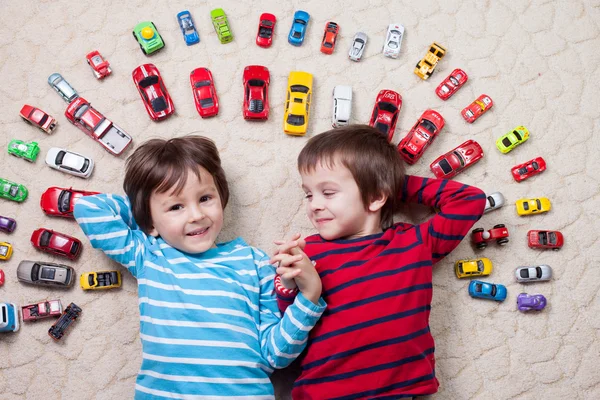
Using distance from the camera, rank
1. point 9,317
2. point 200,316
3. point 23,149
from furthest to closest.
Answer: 1. point 23,149
2. point 9,317
3. point 200,316

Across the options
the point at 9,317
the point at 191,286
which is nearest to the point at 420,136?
the point at 191,286

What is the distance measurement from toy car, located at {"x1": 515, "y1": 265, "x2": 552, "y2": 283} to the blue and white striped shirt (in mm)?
512

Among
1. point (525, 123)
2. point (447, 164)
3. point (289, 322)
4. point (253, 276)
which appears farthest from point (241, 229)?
point (525, 123)

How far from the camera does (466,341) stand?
1300 mm

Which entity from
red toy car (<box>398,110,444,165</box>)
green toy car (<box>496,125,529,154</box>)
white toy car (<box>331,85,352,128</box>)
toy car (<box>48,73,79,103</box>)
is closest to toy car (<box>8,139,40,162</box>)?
toy car (<box>48,73,79,103</box>)

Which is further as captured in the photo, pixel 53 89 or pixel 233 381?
pixel 53 89

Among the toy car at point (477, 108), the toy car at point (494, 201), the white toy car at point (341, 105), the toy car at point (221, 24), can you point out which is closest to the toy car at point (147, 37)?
the toy car at point (221, 24)

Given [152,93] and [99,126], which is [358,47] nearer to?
[152,93]

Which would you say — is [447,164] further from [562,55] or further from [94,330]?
[94,330]

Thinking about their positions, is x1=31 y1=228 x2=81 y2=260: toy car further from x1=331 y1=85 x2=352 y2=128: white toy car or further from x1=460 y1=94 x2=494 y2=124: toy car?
x1=460 y1=94 x2=494 y2=124: toy car

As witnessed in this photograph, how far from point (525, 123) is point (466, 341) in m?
0.57

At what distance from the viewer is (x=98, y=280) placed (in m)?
1.26

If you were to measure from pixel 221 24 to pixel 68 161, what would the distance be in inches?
20.1

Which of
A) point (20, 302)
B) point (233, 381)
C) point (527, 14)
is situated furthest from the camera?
point (527, 14)
